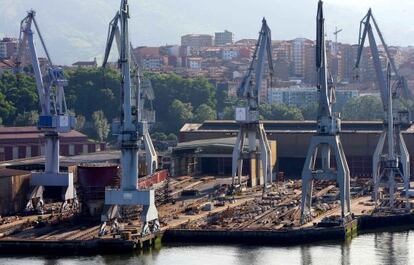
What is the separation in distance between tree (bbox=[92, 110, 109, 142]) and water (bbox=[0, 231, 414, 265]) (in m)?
48.1

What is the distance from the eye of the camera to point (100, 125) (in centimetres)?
9100

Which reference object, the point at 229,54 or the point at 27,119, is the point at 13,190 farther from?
the point at 229,54

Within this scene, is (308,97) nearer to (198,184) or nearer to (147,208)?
(198,184)

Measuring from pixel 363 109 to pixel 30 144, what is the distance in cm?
3990

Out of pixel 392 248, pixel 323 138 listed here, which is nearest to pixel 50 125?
pixel 323 138

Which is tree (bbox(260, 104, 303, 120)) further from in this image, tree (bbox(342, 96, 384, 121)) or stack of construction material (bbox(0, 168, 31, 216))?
stack of construction material (bbox(0, 168, 31, 216))

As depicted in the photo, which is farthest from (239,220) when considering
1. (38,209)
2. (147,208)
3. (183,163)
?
(183,163)

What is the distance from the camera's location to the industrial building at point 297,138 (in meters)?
67.4

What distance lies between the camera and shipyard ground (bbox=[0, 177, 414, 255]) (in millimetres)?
42125

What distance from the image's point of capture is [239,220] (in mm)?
47625

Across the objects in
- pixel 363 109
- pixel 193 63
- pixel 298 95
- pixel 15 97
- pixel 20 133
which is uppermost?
pixel 193 63

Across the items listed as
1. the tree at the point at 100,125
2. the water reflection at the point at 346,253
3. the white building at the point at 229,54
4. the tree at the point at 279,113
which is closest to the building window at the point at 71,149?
the tree at the point at 100,125

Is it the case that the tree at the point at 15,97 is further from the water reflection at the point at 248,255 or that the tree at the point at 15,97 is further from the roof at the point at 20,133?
the water reflection at the point at 248,255

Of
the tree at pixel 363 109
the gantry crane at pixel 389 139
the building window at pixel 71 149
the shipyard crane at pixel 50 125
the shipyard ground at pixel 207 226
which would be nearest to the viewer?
the shipyard ground at pixel 207 226
